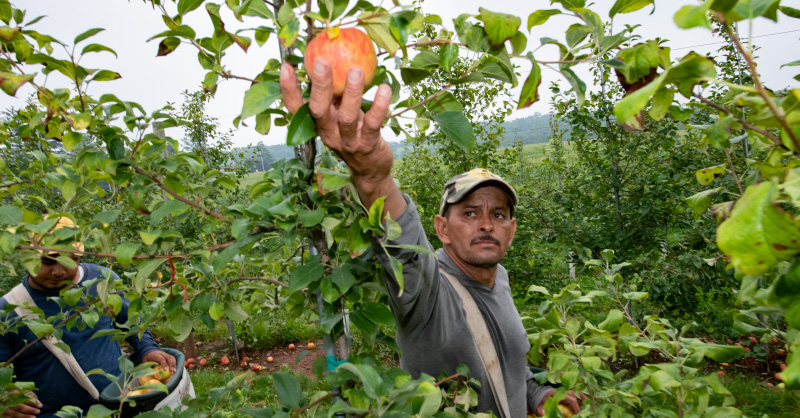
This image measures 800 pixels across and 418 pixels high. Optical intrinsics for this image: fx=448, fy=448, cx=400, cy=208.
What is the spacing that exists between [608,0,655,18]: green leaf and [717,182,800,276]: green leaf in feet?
1.67

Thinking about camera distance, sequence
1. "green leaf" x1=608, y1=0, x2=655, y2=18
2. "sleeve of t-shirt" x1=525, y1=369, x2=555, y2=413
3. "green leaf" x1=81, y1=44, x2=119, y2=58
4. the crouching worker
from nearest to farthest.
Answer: "green leaf" x1=608, y1=0, x2=655, y2=18 → "green leaf" x1=81, y1=44, x2=119, y2=58 → "sleeve of t-shirt" x1=525, y1=369, x2=555, y2=413 → the crouching worker

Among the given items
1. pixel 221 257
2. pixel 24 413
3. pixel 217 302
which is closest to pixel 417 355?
pixel 217 302

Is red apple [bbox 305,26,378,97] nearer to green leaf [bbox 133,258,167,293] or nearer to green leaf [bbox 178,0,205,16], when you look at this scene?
green leaf [bbox 178,0,205,16]

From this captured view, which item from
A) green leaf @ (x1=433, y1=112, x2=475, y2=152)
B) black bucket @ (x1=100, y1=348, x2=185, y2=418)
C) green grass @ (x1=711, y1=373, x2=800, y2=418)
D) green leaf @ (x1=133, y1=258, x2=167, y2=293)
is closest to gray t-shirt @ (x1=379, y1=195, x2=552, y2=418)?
green leaf @ (x1=433, y1=112, x2=475, y2=152)

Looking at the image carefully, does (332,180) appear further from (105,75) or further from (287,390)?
(105,75)

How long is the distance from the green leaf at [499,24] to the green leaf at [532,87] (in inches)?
2.6

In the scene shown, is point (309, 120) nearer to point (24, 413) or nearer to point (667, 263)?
point (24, 413)

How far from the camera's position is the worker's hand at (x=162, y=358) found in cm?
255

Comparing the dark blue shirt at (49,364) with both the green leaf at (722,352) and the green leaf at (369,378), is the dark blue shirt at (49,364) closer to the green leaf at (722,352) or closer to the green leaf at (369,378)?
the green leaf at (369,378)

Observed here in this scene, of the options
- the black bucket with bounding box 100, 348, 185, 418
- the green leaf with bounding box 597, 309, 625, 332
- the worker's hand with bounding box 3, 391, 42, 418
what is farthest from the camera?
the worker's hand with bounding box 3, 391, 42, 418

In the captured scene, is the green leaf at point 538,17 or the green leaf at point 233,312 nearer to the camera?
the green leaf at point 538,17

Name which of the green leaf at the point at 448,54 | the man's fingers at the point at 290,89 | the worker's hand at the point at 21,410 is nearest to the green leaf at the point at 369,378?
the man's fingers at the point at 290,89

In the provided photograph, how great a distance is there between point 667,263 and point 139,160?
4.24 metres

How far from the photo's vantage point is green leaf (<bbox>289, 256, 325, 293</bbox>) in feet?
2.98
